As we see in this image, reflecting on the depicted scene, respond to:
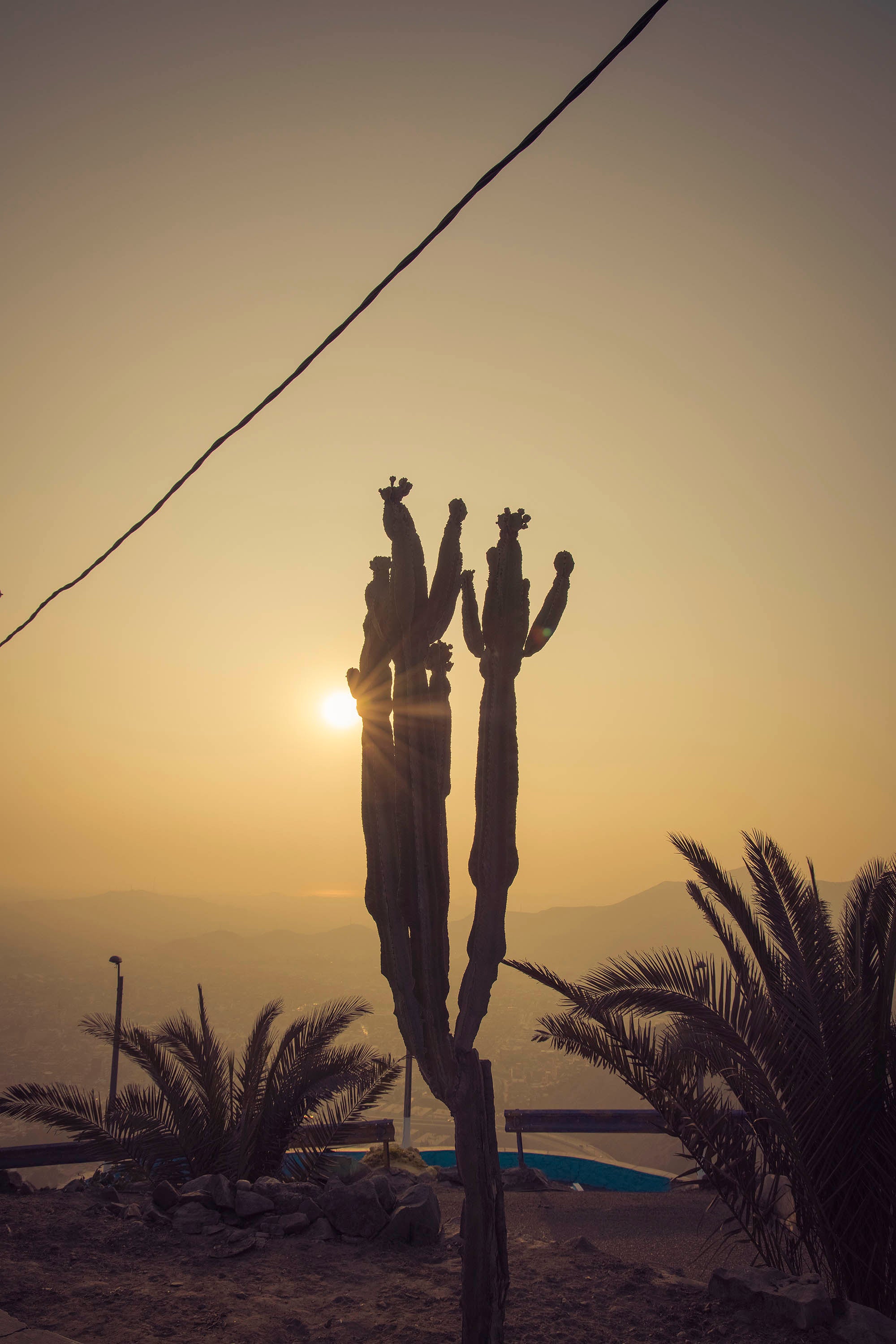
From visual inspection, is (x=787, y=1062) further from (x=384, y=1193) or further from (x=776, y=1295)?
(x=384, y=1193)

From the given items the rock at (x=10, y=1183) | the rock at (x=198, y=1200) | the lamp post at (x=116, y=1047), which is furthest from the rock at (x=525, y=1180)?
the rock at (x=10, y=1183)

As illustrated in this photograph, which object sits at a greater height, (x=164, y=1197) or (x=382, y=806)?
(x=382, y=806)

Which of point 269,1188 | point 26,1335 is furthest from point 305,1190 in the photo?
point 26,1335

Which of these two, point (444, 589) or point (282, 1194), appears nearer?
point (444, 589)

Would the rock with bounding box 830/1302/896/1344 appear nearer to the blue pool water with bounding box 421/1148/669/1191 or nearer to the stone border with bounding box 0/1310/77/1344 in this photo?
the stone border with bounding box 0/1310/77/1344

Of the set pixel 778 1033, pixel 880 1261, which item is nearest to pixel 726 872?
pixel 778 1033

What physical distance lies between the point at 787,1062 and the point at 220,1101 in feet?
24.7

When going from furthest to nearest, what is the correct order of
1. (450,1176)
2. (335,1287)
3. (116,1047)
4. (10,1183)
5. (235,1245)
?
(450,1176)
(116,1047)
(10,1183)
(235,1245)
(335,1287)

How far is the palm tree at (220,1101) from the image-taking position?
31.0ft

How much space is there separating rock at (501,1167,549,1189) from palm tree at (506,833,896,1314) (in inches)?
195

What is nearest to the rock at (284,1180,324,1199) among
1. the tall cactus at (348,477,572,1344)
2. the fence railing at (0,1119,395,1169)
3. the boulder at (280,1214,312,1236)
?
the boulder at (280,1214,312,1236)

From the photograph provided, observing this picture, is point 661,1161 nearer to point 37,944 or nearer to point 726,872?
point 726,872

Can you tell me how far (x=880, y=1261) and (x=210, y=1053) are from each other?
8.09m

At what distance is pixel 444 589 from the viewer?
6539mm
